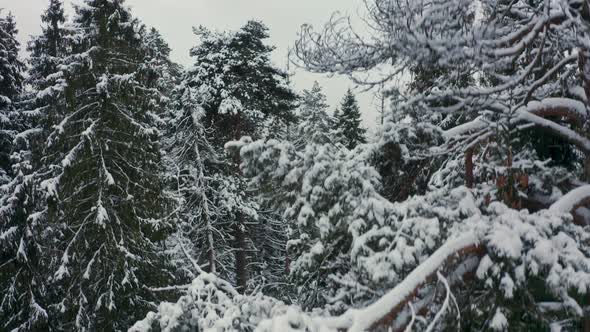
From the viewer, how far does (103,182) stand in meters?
11.2

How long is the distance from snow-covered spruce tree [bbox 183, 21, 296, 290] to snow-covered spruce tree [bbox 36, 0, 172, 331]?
517cm

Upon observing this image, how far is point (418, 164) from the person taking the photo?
20.5ft

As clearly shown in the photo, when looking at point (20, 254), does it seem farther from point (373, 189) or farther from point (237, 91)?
point (373, 189)

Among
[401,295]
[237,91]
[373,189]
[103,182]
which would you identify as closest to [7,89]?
[103,182]

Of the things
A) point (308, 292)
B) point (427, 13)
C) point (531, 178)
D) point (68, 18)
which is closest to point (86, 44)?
point (68, 18)

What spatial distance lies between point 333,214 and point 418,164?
1578 mm

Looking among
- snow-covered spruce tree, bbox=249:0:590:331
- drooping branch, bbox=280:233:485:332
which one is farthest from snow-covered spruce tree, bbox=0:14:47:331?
drooping branch, bbox=280:233:485:332

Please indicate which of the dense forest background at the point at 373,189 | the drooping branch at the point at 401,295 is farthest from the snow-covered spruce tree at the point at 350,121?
the drooping branch at the point at 401,295

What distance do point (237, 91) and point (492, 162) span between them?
12.9 metres

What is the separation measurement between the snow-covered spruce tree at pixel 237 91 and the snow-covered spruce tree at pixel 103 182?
5.17m

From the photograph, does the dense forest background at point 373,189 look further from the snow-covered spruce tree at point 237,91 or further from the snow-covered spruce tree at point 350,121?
the snow-covered spruce tree at point 350,121

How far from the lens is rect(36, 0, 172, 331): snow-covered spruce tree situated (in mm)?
11133

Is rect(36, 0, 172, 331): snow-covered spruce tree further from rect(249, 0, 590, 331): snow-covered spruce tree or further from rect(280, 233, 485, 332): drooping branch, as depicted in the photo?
rect(280, 233, 485, 332): drooping branch

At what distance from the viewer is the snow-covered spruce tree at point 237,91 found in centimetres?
1738
